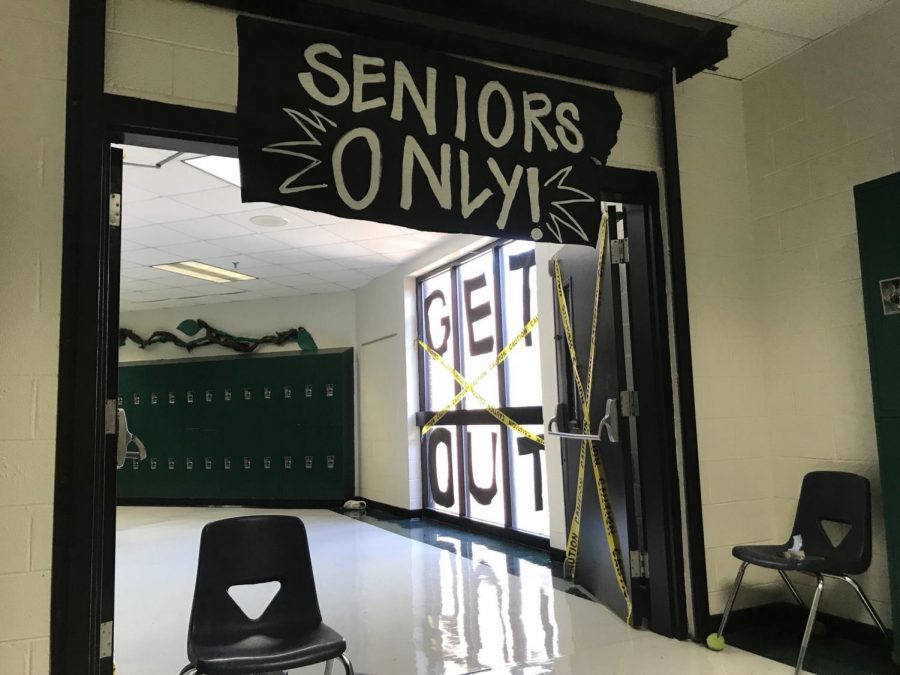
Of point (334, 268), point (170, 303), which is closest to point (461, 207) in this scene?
point (334, 268)

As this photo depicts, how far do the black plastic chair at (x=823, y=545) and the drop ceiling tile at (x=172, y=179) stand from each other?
11.8ft

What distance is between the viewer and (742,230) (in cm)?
308

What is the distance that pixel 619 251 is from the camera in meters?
3.01

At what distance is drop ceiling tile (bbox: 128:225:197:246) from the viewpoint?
520 centimetres

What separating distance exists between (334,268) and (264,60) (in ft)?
15.1

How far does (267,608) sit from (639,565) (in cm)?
161

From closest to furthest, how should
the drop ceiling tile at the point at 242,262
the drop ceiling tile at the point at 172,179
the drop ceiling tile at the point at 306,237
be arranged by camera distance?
the drop ceiling tile at the point at 172,179 → the drop ceiling tile at the point at 306,237 → the drop ceiling tile at the point at 242,262

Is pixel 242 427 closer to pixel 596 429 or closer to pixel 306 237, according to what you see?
pixel 306 237

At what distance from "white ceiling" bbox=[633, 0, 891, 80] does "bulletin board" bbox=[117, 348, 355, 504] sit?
5570mm

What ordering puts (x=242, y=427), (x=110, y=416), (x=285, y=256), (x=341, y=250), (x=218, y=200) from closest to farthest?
(x=110, y=416) → (x=218, y=200) → (x=341, y=250) → (x=285, y=256) → (x=242, y=427)

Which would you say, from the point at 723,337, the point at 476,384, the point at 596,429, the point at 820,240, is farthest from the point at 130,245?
the point at 820,240

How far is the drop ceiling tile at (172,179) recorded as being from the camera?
3.98m

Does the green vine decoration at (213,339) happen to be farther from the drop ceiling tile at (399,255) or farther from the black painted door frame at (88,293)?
the black painted door frame at (88,293)

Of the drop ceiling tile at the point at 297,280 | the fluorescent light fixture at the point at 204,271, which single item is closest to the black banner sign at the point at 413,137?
the fluorescent light fixture at the point at 204,271
